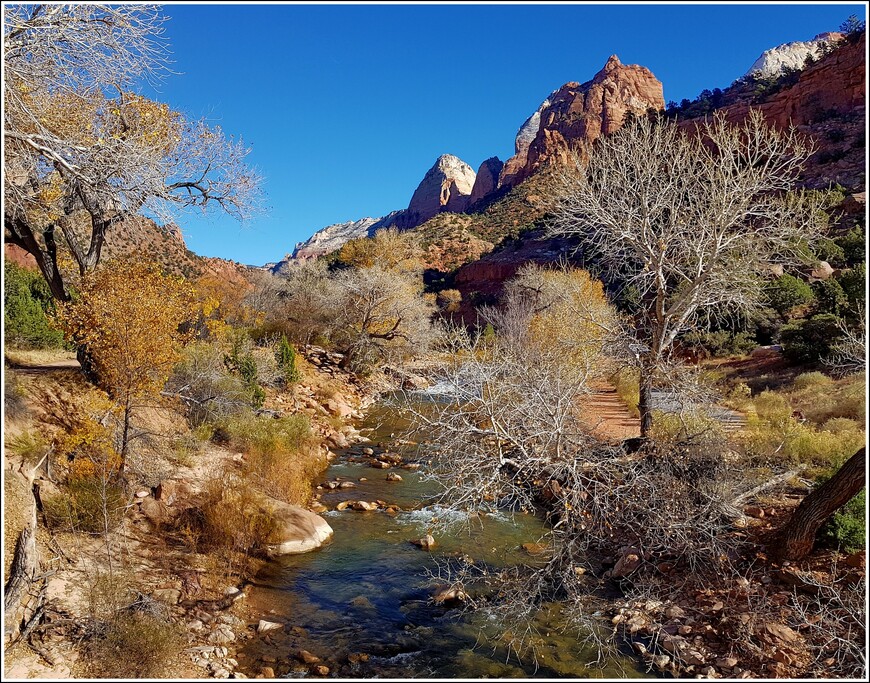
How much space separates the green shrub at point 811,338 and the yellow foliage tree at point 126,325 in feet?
62.8

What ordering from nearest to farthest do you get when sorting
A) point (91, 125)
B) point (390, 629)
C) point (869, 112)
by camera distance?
point (869, 112)
point (390, 629)
point (91, 125)

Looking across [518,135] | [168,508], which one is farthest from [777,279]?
[518,135]

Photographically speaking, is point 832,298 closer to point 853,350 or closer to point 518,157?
point 853,350

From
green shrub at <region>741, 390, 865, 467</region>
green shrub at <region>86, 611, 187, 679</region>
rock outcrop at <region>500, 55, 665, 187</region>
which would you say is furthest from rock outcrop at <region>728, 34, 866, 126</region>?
green shrub at <region>86, 611, 187, 679</region>

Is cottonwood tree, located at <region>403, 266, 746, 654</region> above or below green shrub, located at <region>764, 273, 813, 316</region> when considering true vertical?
below

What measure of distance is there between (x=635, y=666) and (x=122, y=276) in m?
9.48

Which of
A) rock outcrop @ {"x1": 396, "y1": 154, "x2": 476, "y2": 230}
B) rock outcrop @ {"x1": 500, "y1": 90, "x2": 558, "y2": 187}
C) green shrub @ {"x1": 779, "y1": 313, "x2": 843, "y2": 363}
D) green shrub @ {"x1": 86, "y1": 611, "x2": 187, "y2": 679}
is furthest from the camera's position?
rock outcrop @ {"x1": 396, "y1": 154, "x2": 476, "y2": 230}

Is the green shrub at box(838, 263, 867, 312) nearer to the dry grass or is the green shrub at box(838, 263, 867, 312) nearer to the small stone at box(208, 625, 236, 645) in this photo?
the dry grass

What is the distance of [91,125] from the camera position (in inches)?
335

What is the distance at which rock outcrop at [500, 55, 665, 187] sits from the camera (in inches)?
3174

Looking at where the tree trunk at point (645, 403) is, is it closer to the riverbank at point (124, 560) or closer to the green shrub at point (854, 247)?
the riverbank at point (124, 560)

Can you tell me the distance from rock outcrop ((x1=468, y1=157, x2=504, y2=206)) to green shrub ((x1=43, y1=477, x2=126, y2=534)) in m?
112

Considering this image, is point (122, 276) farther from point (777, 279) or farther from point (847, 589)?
point (777, 279)

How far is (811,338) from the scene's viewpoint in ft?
58.9
